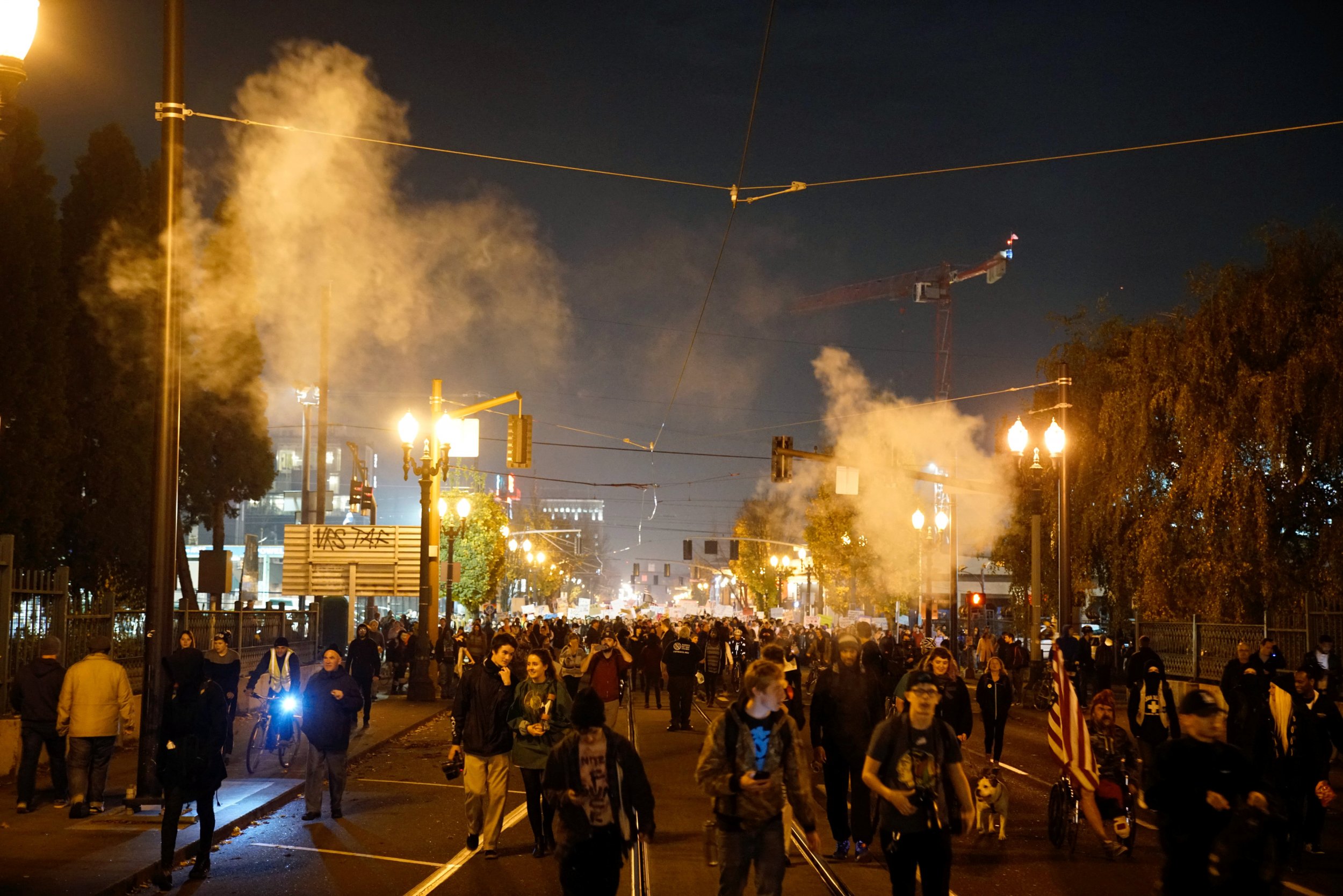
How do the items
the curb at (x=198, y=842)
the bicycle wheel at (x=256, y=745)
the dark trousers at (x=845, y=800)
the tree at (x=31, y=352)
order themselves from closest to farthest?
the curb at (x=198, y=842) < the dark trousers at (x=845, y=800) < the bicycle wheel at (x=256, y=745) < the tree at (x=31, y=352)

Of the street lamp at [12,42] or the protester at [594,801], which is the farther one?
the street lamp at [12,42]

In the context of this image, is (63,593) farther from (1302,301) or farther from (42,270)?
(1302,301)

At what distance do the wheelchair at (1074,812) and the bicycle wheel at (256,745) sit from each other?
1005 cm

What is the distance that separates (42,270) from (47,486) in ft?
13.5

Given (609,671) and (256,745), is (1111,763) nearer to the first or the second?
(609,671)

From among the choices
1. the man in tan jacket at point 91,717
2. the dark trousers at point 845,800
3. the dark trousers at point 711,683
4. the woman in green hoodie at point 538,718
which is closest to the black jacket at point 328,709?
the man in tan jacket at point 91,717

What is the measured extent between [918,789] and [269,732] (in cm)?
1216

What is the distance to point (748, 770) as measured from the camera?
22.2 ft

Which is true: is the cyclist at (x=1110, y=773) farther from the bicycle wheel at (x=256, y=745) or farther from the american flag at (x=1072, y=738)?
the bicycle wheel at (x=256, y=745)

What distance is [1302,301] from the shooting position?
79.1ft

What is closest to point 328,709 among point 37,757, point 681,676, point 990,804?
point 37,757

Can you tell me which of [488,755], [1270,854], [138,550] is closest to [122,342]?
[138,550]

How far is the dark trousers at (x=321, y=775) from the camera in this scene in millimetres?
11961

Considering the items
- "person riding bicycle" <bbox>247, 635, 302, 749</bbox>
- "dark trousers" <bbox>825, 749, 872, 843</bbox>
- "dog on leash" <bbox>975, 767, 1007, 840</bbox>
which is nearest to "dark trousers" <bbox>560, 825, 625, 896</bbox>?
"dark trousers" <bbox>825, 749, 872, 843</bbox>
